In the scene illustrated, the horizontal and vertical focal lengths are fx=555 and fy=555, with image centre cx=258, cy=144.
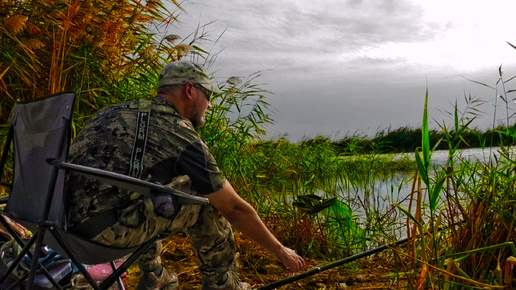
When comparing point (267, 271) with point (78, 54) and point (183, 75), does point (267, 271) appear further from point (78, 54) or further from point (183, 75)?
point (78, 54)

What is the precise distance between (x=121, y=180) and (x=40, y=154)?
0.38m

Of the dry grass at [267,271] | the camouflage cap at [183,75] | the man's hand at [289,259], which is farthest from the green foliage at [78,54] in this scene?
the man's hand at [289,259]

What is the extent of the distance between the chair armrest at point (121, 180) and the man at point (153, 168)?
82mm

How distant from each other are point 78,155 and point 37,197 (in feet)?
0.74

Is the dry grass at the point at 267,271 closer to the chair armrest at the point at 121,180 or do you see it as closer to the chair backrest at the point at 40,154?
the chair backrest at the point at 40,154

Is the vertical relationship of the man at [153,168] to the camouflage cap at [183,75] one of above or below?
below

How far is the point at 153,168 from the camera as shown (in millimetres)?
2064

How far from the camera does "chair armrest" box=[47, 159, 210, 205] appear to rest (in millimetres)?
1688

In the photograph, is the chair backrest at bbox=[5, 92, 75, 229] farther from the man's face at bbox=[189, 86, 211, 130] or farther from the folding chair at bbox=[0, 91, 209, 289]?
the man's face at bbox=[189, 86, 211, 130]

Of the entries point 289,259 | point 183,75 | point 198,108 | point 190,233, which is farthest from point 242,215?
point 183,75

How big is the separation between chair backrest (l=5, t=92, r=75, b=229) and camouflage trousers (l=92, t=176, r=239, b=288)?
9.5 inches

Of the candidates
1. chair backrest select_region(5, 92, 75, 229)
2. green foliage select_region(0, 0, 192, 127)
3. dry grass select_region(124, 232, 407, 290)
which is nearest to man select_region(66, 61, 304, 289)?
chair backrest select_region(5, 92, 75, 229)

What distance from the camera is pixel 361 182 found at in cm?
443

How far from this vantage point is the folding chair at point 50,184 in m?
1.75
